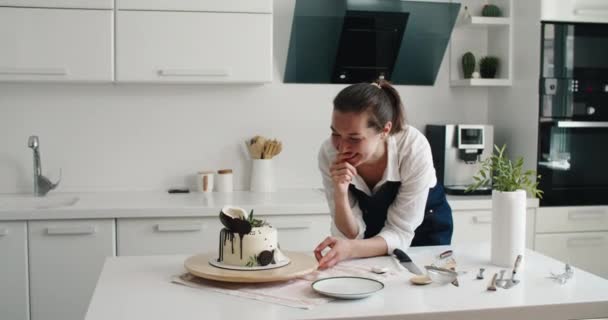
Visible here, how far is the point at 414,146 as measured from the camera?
2.10 m

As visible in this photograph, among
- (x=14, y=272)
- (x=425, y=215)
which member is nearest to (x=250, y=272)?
(x=425, y=215)

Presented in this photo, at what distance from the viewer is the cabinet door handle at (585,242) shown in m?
3.37

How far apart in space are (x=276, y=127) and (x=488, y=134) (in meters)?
1.13

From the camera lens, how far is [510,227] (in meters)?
1.82

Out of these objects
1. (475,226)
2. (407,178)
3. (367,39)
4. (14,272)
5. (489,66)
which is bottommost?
(14,272)

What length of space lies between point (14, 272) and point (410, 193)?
1.80 metres

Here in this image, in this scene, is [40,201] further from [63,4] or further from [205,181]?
[63,4]

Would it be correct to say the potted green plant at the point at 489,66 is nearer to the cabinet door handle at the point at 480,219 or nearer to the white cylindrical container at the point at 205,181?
the cabinet door handle at the point at 480,219

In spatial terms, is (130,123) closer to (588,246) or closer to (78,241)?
(78,241)

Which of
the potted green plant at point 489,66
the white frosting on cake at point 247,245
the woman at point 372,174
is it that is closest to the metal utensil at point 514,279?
the woman at point 372,174

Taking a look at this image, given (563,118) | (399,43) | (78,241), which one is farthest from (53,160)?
(563,118)

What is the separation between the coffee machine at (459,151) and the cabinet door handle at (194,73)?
1186 mm

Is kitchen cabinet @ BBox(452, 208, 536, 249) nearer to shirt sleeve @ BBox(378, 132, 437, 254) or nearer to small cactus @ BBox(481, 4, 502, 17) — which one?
small cactus @ BBox(481, 4, 502, 17)

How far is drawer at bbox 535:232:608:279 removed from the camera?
3.35 meters
